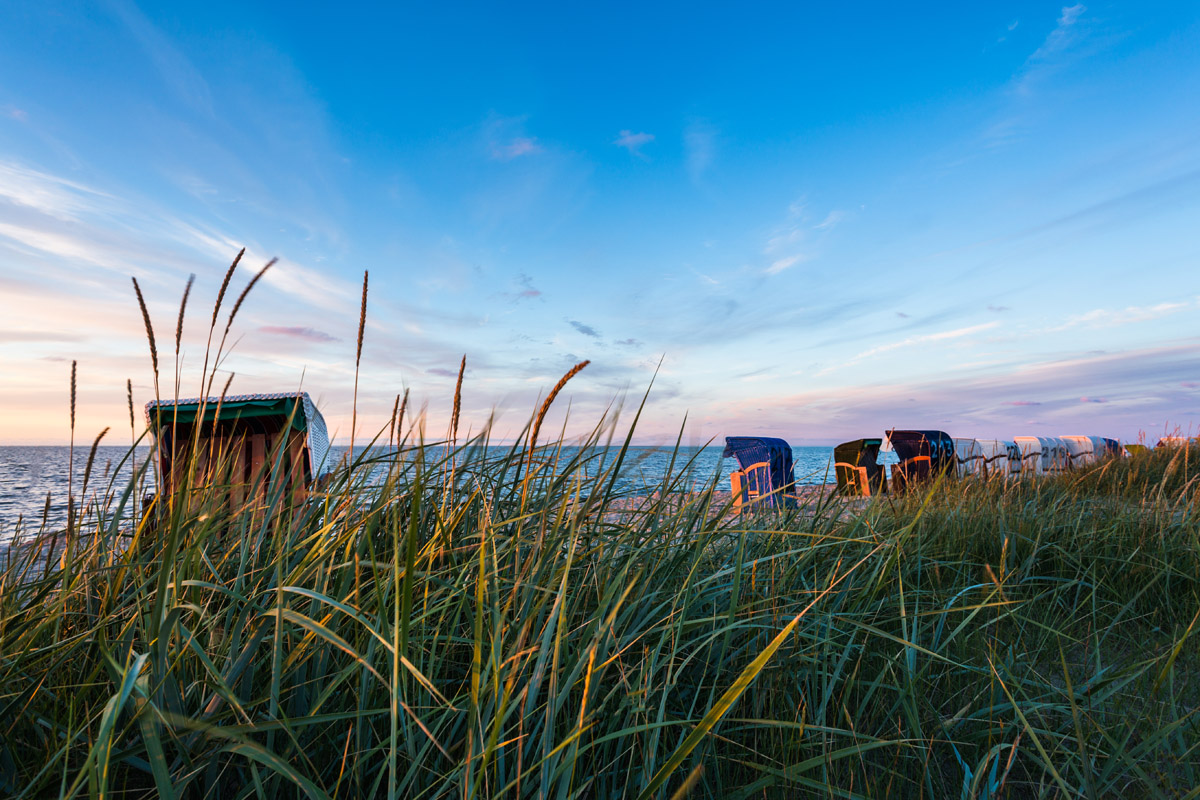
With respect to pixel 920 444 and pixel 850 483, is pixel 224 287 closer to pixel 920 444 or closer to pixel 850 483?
pixel 850 483

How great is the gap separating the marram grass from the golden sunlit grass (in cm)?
1

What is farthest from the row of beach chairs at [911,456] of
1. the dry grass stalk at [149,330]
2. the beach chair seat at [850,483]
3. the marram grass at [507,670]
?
the dry grass stalk at [149,330]

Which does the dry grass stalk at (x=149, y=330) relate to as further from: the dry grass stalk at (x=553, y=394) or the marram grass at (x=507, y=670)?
the dry grass stalk at (x=553, y=394)

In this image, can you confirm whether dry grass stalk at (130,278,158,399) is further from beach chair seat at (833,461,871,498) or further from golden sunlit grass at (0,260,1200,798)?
beach chair seat at (833,461,871,498)

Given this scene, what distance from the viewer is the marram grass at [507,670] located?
1048 millimetres

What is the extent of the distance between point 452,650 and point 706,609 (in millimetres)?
845

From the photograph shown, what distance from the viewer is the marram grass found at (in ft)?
3.44

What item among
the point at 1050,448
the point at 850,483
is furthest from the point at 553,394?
the point at 1050,448

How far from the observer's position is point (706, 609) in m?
1.89

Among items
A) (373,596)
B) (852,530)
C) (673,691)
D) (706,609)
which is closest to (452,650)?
(373,596)

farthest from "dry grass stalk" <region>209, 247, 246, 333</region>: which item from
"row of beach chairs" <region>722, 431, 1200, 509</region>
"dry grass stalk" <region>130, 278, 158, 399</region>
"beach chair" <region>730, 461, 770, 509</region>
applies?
"row of beach chairs" <region>722, 431, 1200, 509</region>

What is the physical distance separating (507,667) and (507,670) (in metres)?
0.02

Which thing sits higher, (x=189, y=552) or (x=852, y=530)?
(x=189, y=552)

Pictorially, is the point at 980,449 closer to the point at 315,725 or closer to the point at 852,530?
the point at 852,530
